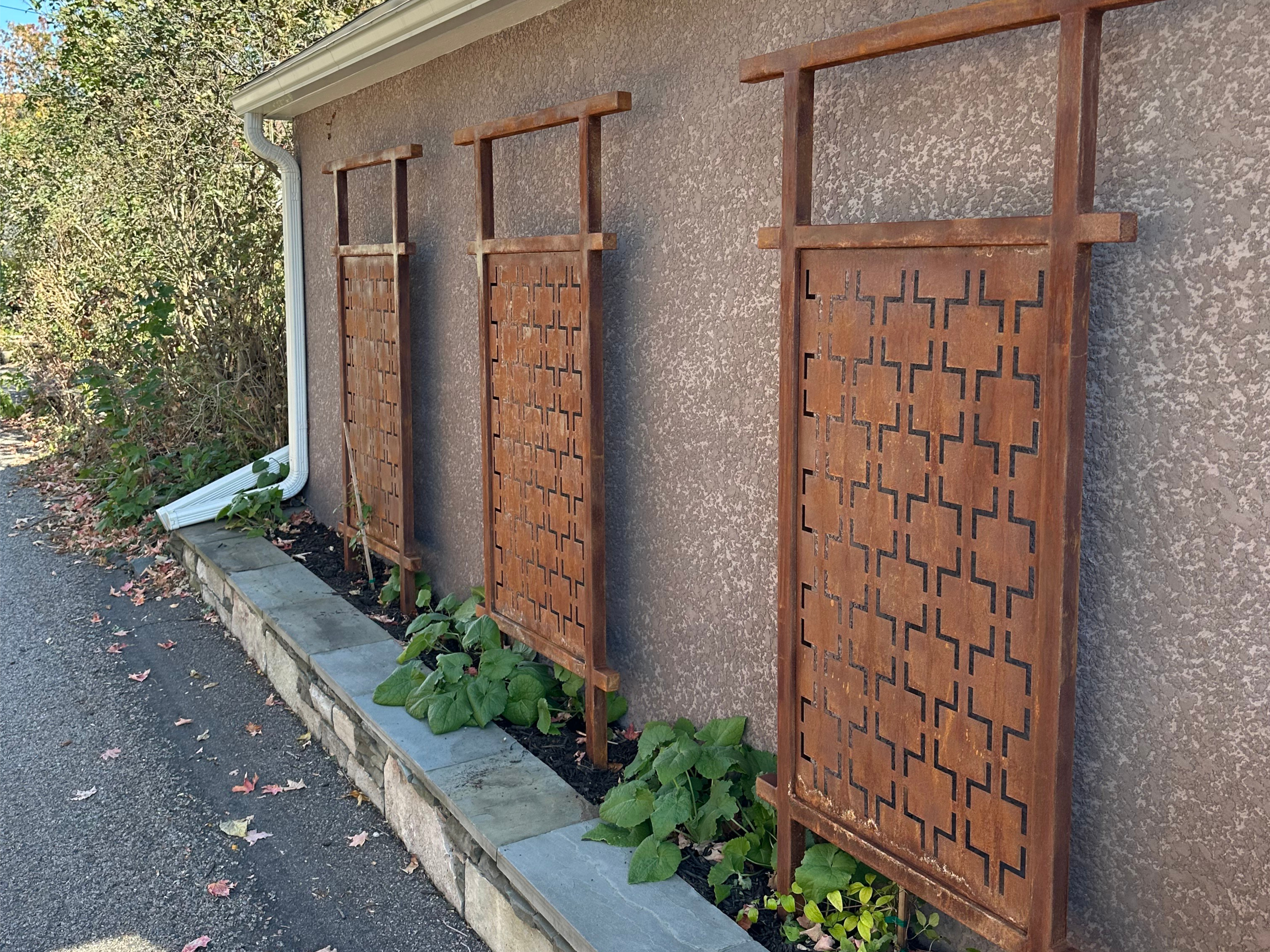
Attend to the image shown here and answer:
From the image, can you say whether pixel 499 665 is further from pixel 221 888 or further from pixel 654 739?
pixel 221 888

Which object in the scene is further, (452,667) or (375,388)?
(375,388)

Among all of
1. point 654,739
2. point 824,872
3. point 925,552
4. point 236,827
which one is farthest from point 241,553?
point 925,552

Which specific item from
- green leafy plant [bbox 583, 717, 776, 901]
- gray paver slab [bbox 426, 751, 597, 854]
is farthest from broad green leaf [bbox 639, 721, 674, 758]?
gray paver slab [bbox 426, 751, 597, 854]

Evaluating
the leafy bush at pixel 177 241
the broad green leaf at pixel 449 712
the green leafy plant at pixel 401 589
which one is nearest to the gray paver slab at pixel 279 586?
the green leafy plant at pixel 401 589

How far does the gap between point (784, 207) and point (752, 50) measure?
0.71m

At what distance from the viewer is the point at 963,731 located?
2.29m

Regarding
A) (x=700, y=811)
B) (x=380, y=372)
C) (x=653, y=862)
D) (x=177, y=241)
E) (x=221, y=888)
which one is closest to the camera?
(x=653, y=862)

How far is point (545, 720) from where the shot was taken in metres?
3.98

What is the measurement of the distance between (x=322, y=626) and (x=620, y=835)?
7.93 ft

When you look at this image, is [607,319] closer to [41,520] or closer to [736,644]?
[736,644]

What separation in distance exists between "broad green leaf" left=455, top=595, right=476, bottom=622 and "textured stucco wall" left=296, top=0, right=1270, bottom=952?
1007 millimetres

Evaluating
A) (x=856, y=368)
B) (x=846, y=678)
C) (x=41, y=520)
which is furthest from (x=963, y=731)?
(x=41, y=520)

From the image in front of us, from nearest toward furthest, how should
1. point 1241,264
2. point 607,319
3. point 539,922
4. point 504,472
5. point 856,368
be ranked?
point 1241,264
point 856,368
point 539,922
point 607,319
point 504,472

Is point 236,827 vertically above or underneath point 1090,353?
underneath
